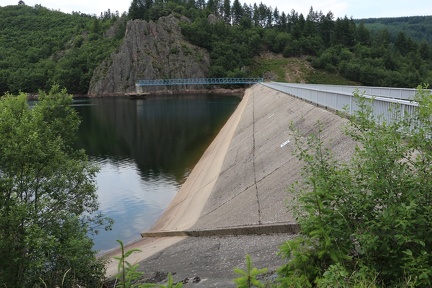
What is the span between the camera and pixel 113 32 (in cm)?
19888

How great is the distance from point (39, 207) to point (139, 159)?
27.4 meters

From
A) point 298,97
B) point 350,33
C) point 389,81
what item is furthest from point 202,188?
point 350,33

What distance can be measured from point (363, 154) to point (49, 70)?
18464 cm

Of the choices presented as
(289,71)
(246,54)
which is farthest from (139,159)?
(246,54)

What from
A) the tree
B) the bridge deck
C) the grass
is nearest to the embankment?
the tree

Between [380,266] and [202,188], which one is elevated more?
[380,266]

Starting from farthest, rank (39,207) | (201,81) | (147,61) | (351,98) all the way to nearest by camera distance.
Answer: (201,81)
(147,61)
(351,98)
(39,207)

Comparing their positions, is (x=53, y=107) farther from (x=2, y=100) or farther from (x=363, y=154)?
(x=363, y=154)

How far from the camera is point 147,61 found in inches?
6422

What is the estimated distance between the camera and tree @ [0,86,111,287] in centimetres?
1330

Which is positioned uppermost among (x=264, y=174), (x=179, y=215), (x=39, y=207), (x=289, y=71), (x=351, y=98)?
(x=289, y=71)

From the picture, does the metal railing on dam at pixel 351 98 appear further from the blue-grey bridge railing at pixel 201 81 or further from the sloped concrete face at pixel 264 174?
the blue-grey bridge railing at pixel 201 81

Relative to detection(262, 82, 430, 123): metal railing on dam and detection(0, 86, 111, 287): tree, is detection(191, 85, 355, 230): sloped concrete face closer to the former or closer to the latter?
detection(262, 82, 430, 123): metal railing on dam

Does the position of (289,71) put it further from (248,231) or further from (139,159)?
(248,231)
